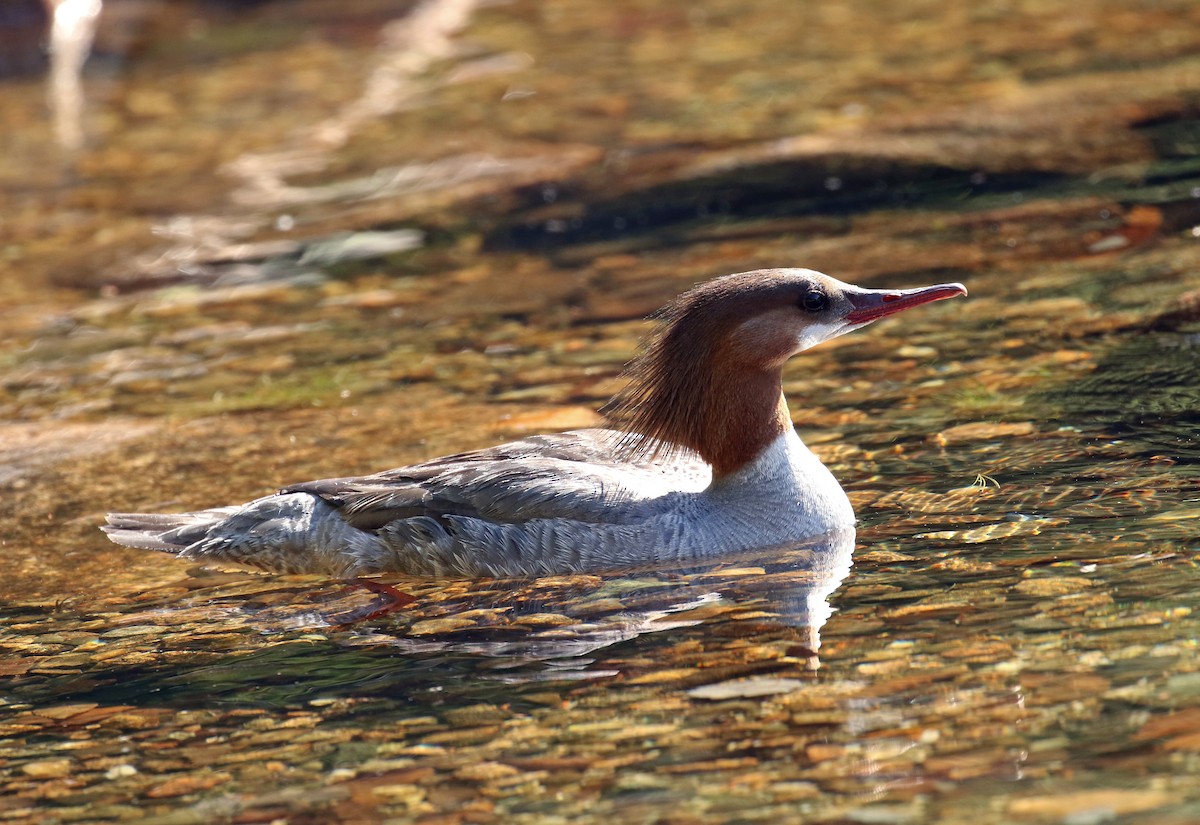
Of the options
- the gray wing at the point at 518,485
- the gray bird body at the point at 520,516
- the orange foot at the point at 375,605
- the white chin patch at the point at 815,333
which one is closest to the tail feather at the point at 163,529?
the gray bird body at the point at 520,516

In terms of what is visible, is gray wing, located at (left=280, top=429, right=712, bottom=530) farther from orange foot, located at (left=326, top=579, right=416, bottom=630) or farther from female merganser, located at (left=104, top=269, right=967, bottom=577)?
orange foot, located at (left=326, top=579, right=416, bottom=630)

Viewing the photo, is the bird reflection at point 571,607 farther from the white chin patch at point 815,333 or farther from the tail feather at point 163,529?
the white chin patch at point 815,333

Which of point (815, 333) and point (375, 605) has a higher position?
point (815, 333)

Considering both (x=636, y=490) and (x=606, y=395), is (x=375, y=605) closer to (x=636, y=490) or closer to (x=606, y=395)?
(x=636, y=490)

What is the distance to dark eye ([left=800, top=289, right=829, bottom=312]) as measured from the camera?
6.54m

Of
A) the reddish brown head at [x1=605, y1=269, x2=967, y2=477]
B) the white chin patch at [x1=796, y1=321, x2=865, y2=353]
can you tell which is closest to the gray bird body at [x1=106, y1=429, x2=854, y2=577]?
the reddish brown head at [x1=605, y1=269, x2=967, y2=477]

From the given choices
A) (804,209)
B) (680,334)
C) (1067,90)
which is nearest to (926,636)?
(680,334)

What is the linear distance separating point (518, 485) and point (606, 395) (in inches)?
65.8

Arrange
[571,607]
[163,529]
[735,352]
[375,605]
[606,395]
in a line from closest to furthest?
1. [571,607]
2. [375,605]
3. [735,352]
4. [163,529]
5. [606,395]

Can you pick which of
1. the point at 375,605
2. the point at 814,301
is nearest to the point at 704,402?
the point at 814,301

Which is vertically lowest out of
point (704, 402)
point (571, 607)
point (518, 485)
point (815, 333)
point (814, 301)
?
point (571, 607)

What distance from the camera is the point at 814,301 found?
21.5 feet

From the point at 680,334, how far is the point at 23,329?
562cm

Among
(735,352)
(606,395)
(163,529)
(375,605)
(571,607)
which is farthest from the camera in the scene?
(606,395)
